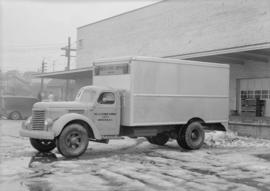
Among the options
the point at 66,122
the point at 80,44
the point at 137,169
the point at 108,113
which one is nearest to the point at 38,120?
the point at 66,122

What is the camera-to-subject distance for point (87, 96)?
12875 millimetres

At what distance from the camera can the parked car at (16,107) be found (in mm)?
32531

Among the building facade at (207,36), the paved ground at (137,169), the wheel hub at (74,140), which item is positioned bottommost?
the paved ground at (137,169)

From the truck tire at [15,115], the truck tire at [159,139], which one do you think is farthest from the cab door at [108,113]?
the truck tire at [15,115]

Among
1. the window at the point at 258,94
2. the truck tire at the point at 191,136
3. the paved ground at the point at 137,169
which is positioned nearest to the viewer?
the paved ground at the point at 137,169

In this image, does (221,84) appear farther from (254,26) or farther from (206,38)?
(206,38)

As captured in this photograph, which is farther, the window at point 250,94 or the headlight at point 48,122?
the window at point 250,94

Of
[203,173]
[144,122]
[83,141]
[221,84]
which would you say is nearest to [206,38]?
[221,84]

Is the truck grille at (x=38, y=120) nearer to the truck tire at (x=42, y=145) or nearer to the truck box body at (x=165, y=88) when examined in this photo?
the truck tire at (x=42, y=145)

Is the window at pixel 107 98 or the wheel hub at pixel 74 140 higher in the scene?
the window at pixel 107 98

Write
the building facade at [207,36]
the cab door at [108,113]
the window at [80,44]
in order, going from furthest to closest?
the window at [80,44], the building facade at [207,36], the cab door at [108,113]

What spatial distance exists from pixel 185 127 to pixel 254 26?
9.93m

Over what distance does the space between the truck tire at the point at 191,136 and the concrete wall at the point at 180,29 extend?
853cm

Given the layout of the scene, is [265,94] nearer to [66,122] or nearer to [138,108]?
[138,108]
